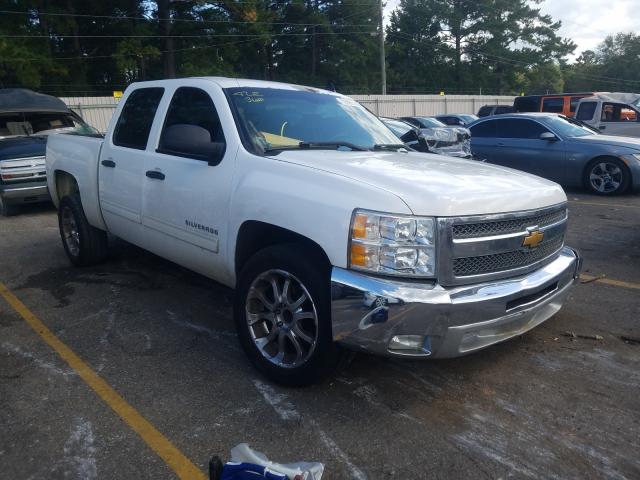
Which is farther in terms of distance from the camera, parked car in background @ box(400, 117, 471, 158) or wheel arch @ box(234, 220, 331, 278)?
parked car in background @ box(400, 117, 471, 158)

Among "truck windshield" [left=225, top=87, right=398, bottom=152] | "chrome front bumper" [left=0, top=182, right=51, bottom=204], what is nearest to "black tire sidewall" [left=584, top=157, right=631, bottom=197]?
"truck windshield" [left=225, top=87, right=398, bottom=152]

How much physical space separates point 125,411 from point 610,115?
50.6 feet

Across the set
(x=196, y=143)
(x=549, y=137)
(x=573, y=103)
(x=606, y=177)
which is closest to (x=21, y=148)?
(x=196, y=143)

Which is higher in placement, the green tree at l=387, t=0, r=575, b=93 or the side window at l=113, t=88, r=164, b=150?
the green tree at l=387, t=0, r=575, b=93

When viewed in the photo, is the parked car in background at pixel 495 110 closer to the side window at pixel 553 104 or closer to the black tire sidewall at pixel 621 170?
the side window at pixel 553 104

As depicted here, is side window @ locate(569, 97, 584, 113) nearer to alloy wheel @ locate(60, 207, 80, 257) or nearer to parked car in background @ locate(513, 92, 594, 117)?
parked car in background @ locate(513, 92, 594, 117)

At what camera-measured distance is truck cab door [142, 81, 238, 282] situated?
384cm

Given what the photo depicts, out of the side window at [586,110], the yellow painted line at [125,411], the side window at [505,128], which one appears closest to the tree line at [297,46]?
the side window at [586,110]

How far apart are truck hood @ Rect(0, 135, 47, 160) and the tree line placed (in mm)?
22182

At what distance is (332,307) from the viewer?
9.74 ft

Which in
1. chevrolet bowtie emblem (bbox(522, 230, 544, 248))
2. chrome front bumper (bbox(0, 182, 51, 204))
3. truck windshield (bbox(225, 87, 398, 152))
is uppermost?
truck windshield (bbox(225, 87, 398, 152))

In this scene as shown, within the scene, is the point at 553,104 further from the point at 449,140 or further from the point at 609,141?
the point at 449,140

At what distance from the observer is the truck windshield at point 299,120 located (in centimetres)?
395

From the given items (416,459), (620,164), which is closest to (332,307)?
(416,459)
